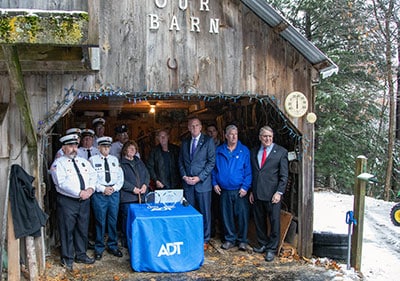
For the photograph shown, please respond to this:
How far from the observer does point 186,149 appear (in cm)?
604

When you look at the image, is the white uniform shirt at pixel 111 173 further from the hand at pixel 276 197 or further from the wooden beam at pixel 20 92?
the hand at pixel 276 197

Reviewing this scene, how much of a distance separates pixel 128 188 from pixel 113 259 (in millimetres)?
949

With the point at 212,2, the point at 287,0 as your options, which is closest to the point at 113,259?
the point at 212,2

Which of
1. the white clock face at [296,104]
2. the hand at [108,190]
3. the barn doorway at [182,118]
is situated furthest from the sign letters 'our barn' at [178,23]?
the hand at [108,190]

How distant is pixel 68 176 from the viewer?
195 inches

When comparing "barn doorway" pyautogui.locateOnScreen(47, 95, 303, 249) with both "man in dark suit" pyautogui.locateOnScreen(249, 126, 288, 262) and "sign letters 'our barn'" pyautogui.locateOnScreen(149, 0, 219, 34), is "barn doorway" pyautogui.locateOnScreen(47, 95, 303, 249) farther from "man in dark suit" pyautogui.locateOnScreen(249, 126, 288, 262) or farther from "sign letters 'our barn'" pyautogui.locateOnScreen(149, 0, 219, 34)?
"sign letters 'our barn'" pyautogui.locateOnScreen(149, 0, 219, 34)

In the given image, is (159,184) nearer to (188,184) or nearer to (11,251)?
(188,184)

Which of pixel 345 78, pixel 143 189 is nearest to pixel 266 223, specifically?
pixel 143 189

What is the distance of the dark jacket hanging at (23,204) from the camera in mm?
4391

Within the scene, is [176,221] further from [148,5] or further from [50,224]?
[148,5]

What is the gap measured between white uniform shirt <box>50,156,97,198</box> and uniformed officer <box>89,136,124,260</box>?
0.85 feet

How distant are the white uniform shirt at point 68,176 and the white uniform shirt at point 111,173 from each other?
0.73 ft

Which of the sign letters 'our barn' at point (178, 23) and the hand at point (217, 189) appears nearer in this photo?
the sign letters 'our barn' at point (178, 23)

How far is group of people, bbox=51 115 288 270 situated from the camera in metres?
5.08
